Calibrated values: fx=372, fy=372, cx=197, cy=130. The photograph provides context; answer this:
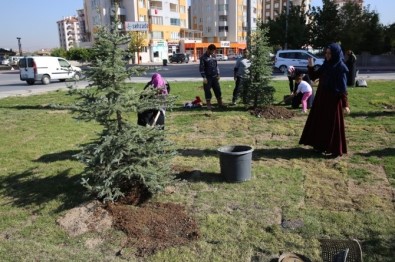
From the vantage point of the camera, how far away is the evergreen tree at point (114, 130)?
4.20 meters

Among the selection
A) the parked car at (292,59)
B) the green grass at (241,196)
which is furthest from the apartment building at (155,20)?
the green grass at (241,196)

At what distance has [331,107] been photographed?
6129 millimetres

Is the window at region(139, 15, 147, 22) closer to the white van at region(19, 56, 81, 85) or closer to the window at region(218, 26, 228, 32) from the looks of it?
the window at region(218, 26, 228, 32)

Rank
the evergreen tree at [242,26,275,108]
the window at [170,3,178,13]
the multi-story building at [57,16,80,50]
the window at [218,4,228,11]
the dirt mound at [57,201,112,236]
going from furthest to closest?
the multi-story building at [57,16,80,50]
the window at [218,4,228,11]
the window at [170,3,178,13]
the evergreen tree at [242,26,275,108]
the dirt mound at [57,201,112,236]

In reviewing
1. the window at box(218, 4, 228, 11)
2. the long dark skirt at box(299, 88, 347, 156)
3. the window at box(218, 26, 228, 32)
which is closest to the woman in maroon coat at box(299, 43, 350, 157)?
the long dark skirt at box(299, 88, 347, 156)

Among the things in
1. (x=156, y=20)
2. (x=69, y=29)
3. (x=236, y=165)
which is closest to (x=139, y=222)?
(x=236, y=165)

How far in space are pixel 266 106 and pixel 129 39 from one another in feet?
21.5

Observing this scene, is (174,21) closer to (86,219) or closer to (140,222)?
(86,219)

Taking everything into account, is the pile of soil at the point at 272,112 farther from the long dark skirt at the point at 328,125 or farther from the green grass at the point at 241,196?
the long dark skirt at the point at 328,125

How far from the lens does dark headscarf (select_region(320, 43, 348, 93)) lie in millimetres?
5945

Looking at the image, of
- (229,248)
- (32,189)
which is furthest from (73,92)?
(229,248)

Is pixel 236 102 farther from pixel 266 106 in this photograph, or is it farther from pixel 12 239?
pixel 12 239

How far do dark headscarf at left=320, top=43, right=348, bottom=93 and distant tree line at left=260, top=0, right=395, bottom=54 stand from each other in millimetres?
28705

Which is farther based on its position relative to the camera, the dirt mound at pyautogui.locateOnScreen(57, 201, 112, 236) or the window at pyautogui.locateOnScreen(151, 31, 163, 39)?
the window at pyautogui.locateOnScreen(151, 31, 163, 39)
